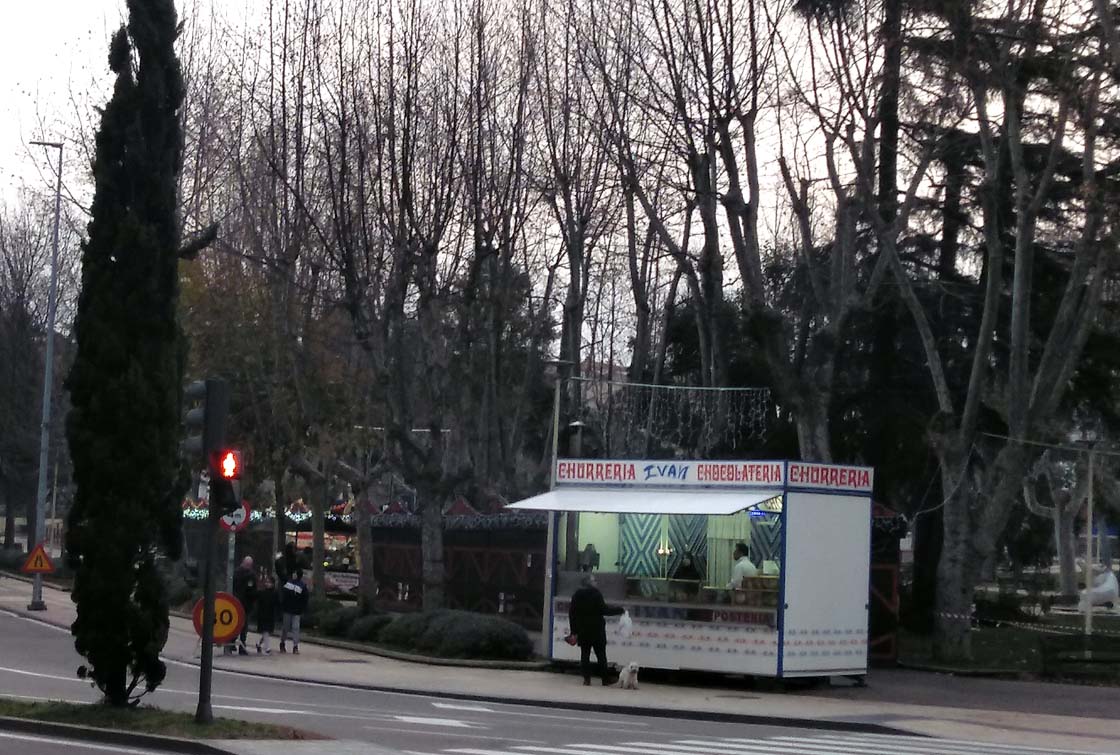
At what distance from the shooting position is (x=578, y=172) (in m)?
38.4

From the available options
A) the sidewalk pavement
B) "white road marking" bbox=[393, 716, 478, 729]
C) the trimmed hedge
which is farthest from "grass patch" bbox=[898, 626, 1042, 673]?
"white road marking" bbox=[393, 716, 478, 729]

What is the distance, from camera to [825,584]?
1054 inches

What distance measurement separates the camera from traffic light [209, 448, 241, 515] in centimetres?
1683

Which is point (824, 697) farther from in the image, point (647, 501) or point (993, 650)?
point (993, 650)

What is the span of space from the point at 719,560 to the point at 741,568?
67.6 inches

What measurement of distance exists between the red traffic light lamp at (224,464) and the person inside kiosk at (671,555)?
37.6 feet

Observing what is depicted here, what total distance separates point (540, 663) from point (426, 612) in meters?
3.86

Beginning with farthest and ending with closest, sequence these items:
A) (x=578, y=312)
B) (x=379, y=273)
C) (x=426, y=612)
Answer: (x=578, y=312)
(x=379, y=273)
(x=426, y=612)

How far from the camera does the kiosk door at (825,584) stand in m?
A: 26.1

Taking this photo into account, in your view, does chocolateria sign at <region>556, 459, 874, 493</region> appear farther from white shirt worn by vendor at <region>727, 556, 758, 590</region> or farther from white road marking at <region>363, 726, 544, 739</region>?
white road marking at <region>363, 726, 544, 739</region>

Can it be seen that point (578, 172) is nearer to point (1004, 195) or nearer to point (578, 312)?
point (578, 312)

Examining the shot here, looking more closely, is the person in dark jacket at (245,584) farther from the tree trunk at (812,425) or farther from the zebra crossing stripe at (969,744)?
the zebra crossing stripe at (969,744)

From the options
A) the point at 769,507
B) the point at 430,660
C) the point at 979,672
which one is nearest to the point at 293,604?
the point at 430,660


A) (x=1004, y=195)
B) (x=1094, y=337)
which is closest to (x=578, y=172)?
(x=1004, y=195)
